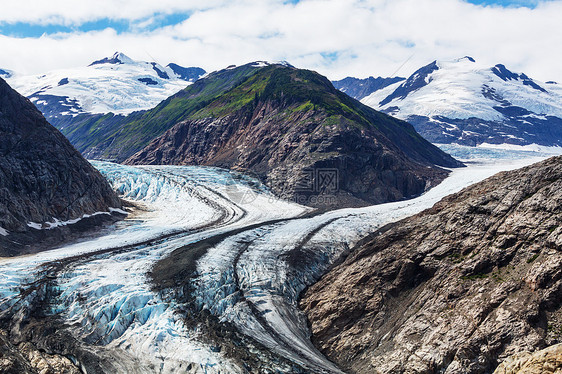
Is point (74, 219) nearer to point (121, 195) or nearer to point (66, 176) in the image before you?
point (66, 176)

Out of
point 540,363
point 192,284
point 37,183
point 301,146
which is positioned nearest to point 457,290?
point 540,363

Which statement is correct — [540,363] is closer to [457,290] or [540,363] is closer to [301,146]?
[457,290]

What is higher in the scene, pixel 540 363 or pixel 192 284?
pixel 540 363

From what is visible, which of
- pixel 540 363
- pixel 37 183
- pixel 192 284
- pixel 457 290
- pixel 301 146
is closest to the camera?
pixel 540 363

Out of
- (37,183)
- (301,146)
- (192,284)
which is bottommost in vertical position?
(192,284)

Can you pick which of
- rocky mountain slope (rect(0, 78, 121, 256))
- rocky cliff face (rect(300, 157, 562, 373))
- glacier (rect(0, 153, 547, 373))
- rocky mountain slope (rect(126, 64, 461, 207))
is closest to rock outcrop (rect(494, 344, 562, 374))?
rocky cliff face (rect(300, 157, 562, 373))

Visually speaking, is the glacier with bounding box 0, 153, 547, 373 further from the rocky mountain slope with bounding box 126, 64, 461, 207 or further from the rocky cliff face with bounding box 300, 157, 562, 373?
the rocky mountain slope with bounding box 126, 64, 461, 207

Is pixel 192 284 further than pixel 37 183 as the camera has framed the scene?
No

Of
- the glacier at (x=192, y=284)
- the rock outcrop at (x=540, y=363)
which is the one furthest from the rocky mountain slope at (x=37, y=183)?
the rock outcrop at (x=540, y=363)
